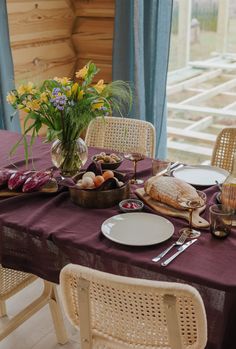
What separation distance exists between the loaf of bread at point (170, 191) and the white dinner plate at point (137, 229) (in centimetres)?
9

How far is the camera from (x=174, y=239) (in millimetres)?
1325

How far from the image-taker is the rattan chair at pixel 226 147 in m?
2.08

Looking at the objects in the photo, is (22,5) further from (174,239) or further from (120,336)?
(120,336)

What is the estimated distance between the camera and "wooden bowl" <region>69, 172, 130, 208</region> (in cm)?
150

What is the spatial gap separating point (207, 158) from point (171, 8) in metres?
1.14

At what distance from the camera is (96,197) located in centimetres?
150

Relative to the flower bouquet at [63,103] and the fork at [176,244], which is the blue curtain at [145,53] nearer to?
the flower bouquet at [63,103]

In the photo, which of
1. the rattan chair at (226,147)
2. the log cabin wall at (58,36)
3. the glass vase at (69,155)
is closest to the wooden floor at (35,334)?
the glass vase at (69,155)

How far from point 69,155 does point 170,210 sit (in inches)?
18.3

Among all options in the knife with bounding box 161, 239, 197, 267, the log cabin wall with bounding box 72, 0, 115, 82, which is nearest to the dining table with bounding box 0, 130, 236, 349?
the knife with bounding box 161, 239, 197, 267

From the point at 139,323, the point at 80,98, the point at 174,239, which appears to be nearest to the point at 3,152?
the point at 80,98

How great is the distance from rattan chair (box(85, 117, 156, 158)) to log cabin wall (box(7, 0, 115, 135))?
103 cm

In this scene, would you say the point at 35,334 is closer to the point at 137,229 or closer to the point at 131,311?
the point at 137,229

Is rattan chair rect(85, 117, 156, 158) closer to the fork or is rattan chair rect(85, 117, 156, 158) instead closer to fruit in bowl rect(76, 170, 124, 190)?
fruit in bowl rect(76, 170, 124, 190)
